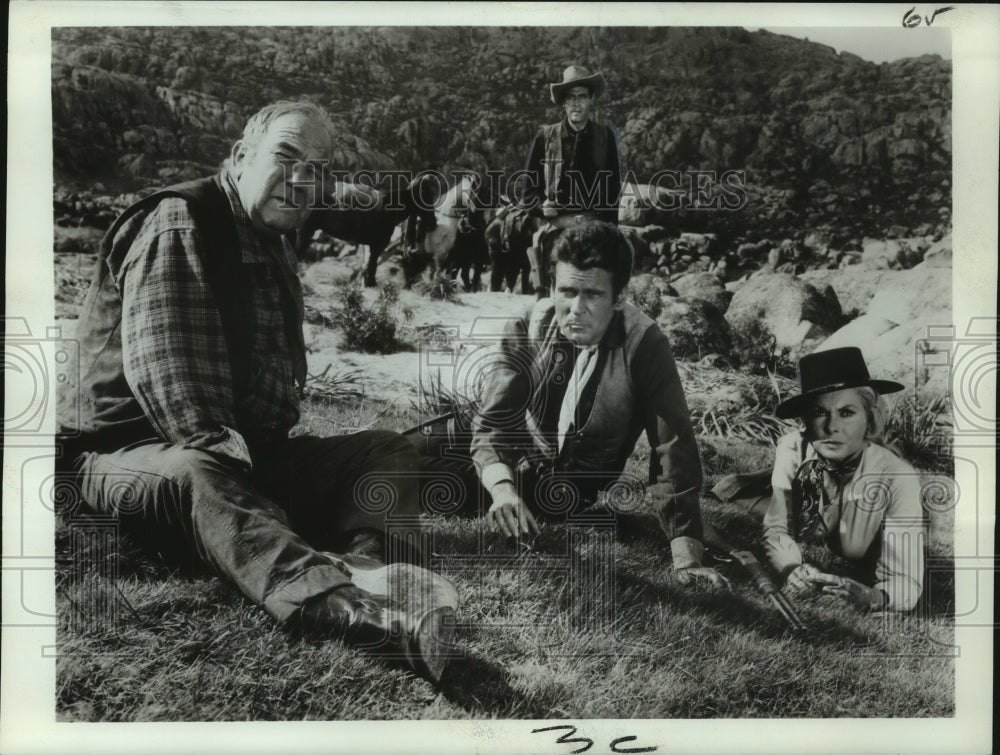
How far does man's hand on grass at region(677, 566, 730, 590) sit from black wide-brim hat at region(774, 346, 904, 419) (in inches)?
32.9

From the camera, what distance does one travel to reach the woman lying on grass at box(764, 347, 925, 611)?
432 centimetres

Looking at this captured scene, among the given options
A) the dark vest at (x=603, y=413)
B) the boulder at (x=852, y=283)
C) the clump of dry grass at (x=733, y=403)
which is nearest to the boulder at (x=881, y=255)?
the boulder at (x=852, y=283)

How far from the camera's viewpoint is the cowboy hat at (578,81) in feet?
14.3

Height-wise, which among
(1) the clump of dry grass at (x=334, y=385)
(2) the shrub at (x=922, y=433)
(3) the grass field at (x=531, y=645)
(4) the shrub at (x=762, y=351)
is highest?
(4) the shrub at (x=762, y=351)

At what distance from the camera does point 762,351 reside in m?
4.40

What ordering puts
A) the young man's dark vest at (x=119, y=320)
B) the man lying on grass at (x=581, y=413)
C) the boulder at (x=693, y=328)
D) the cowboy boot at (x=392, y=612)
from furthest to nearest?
the boulder at (x=693, y=328), the man lying on grass at (x=581, y=413), the young man's dark vest at (x=119, y=320), the cowboy boot at (x=392, y=612)

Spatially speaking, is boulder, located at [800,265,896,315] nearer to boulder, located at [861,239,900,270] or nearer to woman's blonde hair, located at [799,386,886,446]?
boulder, located at [861,239,900,270]

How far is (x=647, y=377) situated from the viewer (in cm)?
432

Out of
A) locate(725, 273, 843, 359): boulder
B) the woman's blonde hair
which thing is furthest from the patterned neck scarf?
locate(725, 273, 843, 359): boulder

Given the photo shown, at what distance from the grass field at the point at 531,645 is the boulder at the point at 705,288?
69cm

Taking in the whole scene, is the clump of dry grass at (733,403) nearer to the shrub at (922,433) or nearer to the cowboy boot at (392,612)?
the shrub at (922,433)

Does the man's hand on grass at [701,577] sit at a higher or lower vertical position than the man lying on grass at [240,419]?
lower

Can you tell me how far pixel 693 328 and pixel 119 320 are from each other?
8.89 feet

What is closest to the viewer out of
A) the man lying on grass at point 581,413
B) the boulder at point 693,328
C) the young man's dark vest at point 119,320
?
the young man's dark vest at point 119,320
